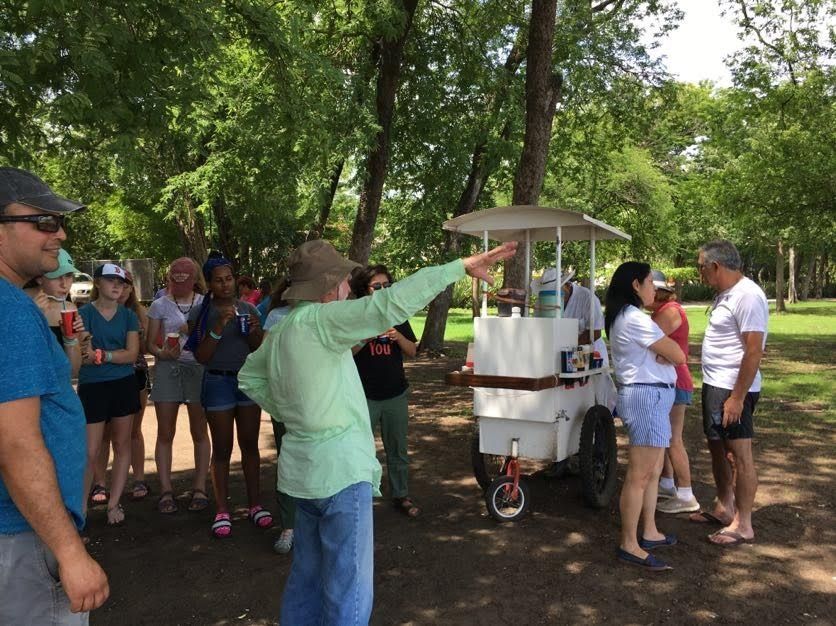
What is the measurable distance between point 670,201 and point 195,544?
2572cm

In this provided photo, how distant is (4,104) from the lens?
5.25m

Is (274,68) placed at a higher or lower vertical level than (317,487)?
higher

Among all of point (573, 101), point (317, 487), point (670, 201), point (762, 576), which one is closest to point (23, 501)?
point (317, 487)

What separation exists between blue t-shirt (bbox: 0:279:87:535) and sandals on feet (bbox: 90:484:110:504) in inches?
169

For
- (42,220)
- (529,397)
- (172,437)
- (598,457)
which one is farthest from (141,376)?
(42,220)

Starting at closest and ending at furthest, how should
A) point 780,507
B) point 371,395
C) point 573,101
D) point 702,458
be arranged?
1. point 371,395
2. point 780,507
3. point 702,458
4. point 573,101

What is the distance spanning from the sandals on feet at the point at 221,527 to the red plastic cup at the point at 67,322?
196cm

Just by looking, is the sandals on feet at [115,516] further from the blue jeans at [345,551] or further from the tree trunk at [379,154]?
the tree trunk at [379,154]

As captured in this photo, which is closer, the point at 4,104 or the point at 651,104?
the point at 4,104

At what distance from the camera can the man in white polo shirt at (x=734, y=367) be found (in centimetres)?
465

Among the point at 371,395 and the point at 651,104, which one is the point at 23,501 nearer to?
the point at 371,395

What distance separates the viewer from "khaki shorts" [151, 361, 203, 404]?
18.6 ft

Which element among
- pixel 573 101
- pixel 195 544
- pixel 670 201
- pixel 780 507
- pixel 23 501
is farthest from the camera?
pixel 670 201

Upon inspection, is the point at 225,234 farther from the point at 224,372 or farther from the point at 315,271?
the point at 315,271
